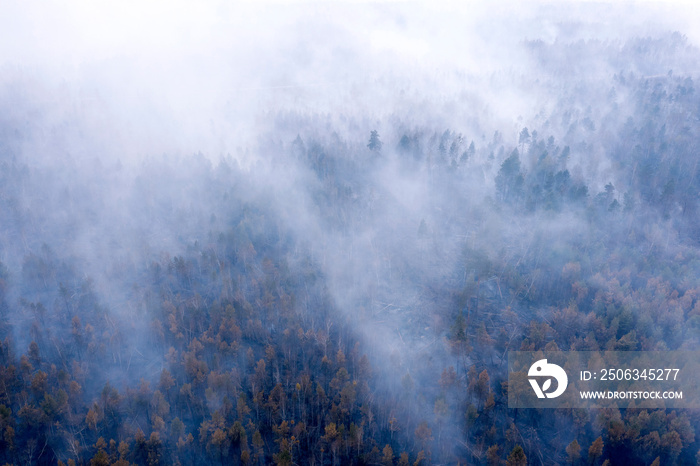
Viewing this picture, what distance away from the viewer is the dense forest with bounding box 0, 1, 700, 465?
138ft

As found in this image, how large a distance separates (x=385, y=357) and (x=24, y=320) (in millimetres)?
49844

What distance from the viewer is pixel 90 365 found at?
50.4 m

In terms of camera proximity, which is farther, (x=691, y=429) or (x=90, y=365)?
(x=90, y=365)

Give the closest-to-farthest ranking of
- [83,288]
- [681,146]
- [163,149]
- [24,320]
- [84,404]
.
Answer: [84,404]
[24,320]
[83,288]
[681,146]
[163,149]

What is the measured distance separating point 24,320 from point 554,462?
68253 mm

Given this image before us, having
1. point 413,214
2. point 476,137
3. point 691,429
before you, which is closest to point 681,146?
point 476,137

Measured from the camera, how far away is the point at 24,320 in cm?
5644

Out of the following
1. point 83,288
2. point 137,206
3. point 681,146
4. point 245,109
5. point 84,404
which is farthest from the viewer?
point 245,109

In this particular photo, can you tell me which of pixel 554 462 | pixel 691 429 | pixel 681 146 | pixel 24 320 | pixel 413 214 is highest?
pixel 681 146

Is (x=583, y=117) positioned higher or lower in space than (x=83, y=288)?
higher

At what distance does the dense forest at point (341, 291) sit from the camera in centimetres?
4194

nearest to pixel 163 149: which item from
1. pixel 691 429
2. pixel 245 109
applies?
pixel 245 109

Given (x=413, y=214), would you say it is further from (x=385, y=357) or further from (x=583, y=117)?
(x=583, y=117)

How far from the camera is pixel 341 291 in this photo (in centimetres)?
6312
